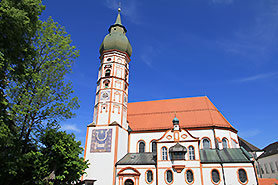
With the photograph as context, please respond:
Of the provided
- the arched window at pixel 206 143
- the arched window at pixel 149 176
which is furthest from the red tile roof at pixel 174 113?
the arched window at pixel 149 176

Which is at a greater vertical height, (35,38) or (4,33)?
(35,38)

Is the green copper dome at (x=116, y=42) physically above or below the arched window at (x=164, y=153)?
above

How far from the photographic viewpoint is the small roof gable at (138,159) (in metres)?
22.7

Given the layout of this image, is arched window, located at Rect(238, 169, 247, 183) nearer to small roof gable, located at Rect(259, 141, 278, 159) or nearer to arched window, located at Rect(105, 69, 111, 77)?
arched window, located at Rect(105, 69, 111, 77)

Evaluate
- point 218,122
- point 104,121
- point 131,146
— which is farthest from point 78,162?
point 218,122

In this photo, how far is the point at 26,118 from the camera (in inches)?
420

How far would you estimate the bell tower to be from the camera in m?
22.8

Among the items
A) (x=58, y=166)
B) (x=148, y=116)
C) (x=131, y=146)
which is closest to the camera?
(x=58, y=166)

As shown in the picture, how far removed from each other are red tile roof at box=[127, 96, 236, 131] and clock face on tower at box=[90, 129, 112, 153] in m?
4.62

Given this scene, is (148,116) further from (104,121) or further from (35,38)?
(35,38)

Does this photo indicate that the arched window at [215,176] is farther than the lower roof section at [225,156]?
No

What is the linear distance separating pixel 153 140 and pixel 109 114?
667 centimetres

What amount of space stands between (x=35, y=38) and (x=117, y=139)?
1521 cm

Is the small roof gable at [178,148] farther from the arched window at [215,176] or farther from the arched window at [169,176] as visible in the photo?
the arched window at [215,176]
